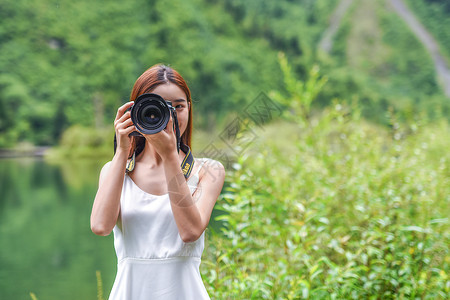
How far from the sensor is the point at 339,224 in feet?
6.48

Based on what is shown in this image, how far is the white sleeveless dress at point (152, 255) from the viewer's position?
2.27ft

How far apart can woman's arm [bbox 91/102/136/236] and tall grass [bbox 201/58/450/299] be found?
0.75m

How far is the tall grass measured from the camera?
4.72 ft

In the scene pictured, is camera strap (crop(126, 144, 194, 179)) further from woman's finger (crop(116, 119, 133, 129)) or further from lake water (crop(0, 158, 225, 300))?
lake water (crop(0, 158, 225, 300))

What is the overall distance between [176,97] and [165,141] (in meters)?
0.13

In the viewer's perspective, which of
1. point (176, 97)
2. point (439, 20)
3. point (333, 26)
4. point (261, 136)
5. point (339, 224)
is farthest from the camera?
point (333, 26)

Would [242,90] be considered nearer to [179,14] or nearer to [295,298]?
[179,14]

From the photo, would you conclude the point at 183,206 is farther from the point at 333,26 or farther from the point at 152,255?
the point at 333,26

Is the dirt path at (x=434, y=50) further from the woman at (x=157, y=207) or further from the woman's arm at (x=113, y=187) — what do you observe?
the woman's arm at (x=113, y=187)

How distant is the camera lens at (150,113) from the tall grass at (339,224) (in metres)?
0.75

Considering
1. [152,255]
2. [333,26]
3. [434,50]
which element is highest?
[152,255]

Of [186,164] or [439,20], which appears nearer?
[186,164]

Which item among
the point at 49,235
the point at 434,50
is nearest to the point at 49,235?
the point at 49,235

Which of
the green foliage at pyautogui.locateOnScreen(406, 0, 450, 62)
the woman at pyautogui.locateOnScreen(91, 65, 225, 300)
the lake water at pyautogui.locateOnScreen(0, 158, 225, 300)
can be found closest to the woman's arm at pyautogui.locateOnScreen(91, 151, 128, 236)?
the woman at pyautogui.locateOnScreen(91, 65, 225, 300)
